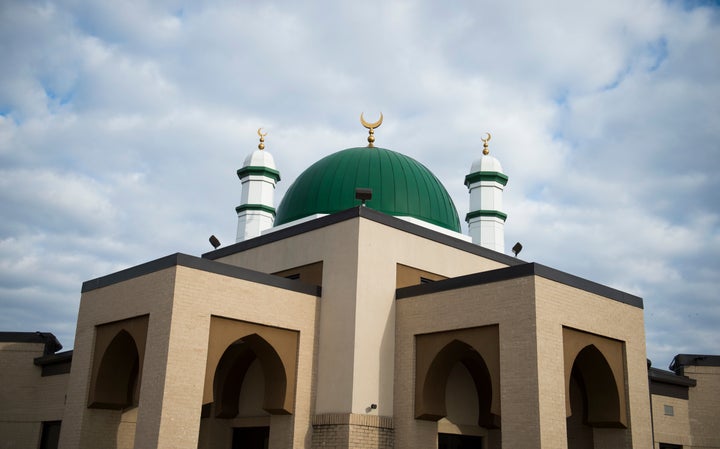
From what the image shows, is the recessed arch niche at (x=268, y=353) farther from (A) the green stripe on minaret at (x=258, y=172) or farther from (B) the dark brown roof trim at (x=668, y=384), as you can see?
(B) the dark brown roof trim at (x=668, y=384)

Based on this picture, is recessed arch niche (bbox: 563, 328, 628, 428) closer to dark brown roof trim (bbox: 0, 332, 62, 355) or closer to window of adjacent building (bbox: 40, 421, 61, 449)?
window of adjacent building (bbox: 40, 421, 61, 449)

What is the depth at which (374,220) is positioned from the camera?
1578 centimetres

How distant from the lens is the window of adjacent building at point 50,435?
20.8 metres

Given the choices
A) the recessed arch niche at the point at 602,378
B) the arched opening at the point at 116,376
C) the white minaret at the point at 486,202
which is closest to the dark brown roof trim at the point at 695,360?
the white minaret at the point at 486,202

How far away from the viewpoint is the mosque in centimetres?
1325

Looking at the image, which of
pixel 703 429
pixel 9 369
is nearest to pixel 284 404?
pixel 9 369

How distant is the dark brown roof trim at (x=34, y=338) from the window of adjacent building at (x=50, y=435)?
2350 millimetres

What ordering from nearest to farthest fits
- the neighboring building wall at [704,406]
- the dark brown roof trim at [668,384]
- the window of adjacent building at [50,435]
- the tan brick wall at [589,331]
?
1. the tan brick wall at [589,331]
2. the dark brown roof trim at [668,384]
3. the window of adjacent building at [50,435]
4. the neighboring building wall at [704,406]

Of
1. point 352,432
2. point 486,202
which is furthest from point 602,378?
point 486,202

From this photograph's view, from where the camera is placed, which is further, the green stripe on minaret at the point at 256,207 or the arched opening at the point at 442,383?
the green stripe on minaret at the point at 256,207

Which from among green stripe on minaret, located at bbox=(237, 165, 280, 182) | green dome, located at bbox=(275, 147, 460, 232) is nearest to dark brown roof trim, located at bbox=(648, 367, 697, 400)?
green dome, located at bbox=(275, 147, 460, 232)

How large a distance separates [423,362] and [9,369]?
1401cm

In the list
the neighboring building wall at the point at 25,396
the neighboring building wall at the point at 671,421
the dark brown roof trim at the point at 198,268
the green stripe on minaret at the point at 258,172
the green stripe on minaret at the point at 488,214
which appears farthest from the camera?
the green stripe on minaret at the point at 258,172

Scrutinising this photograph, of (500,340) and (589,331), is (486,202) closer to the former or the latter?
(589,331)
